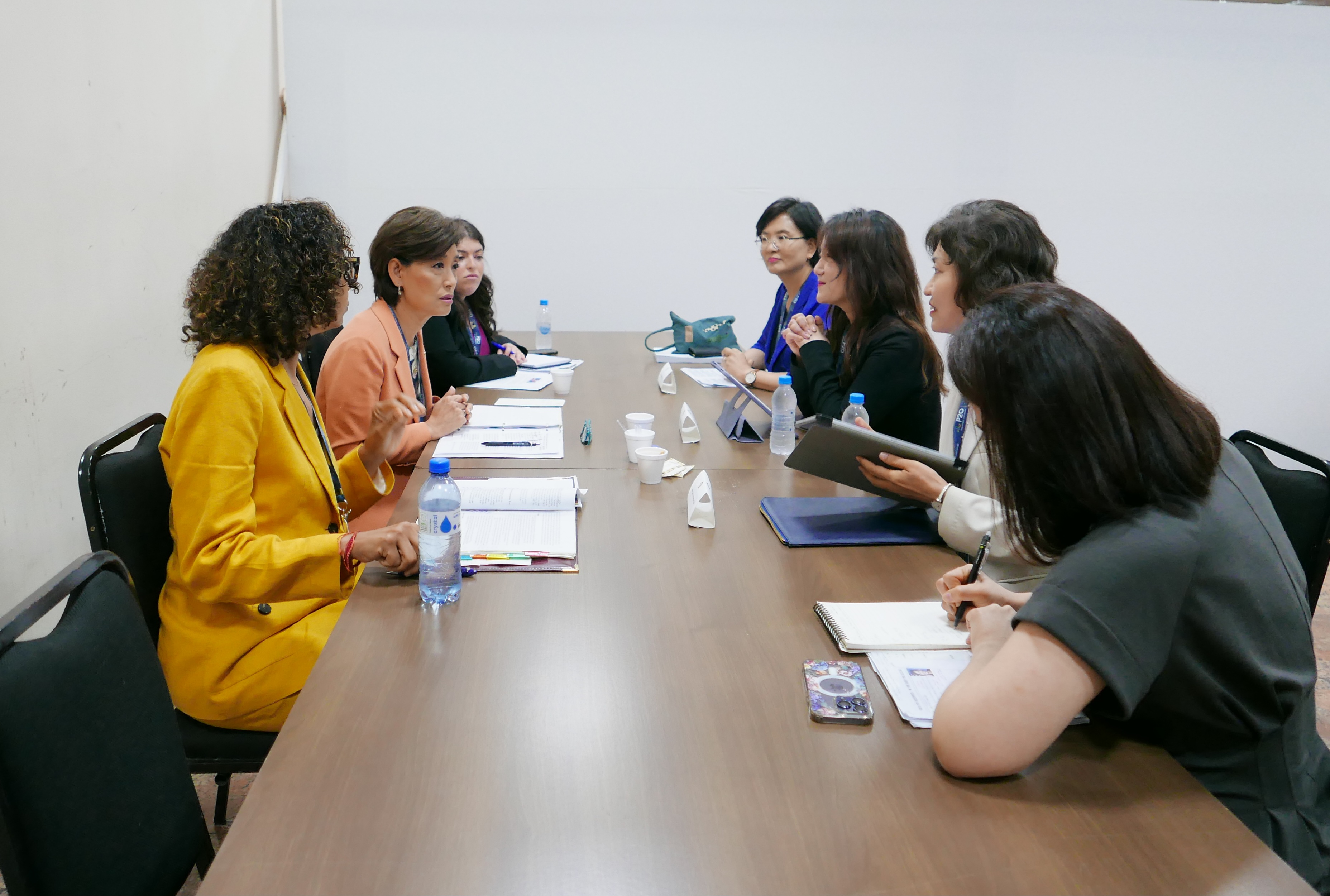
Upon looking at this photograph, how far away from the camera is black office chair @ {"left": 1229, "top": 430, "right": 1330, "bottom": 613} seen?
1.80 m

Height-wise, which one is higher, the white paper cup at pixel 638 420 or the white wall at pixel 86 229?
the white wall at pixel 86 229

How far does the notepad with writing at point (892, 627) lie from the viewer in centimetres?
129

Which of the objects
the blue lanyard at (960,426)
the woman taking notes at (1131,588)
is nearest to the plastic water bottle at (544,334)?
the blue lanyard at (960,426)

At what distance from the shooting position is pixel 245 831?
35.1 inches

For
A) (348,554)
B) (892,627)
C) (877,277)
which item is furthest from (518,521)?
(877,277)

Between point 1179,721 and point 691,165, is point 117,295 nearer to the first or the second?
point 1179,721

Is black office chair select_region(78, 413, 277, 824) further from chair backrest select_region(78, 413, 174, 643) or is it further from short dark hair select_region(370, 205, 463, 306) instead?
short dark hair select_region(370, 205, 463, 306)

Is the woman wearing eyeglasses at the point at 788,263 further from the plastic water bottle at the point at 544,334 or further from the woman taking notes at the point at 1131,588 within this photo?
the woman taking notes at the point at 1131,588

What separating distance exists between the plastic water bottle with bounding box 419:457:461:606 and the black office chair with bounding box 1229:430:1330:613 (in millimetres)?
1584

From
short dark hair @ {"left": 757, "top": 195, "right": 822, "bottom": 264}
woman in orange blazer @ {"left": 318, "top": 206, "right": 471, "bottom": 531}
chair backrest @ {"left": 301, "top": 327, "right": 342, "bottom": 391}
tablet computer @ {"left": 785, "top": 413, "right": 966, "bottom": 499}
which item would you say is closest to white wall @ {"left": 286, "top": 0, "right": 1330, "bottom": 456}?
short dark hair @ {"left": 757, "top": 195, "right": 822, "bottom": 264}

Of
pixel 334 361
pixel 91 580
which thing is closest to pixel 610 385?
pixel 334 361

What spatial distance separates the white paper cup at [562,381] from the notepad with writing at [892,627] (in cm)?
173

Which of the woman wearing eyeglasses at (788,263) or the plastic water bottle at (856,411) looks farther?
the woman wearing eyeglasses at (788,263)

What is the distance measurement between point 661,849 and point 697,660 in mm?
378
